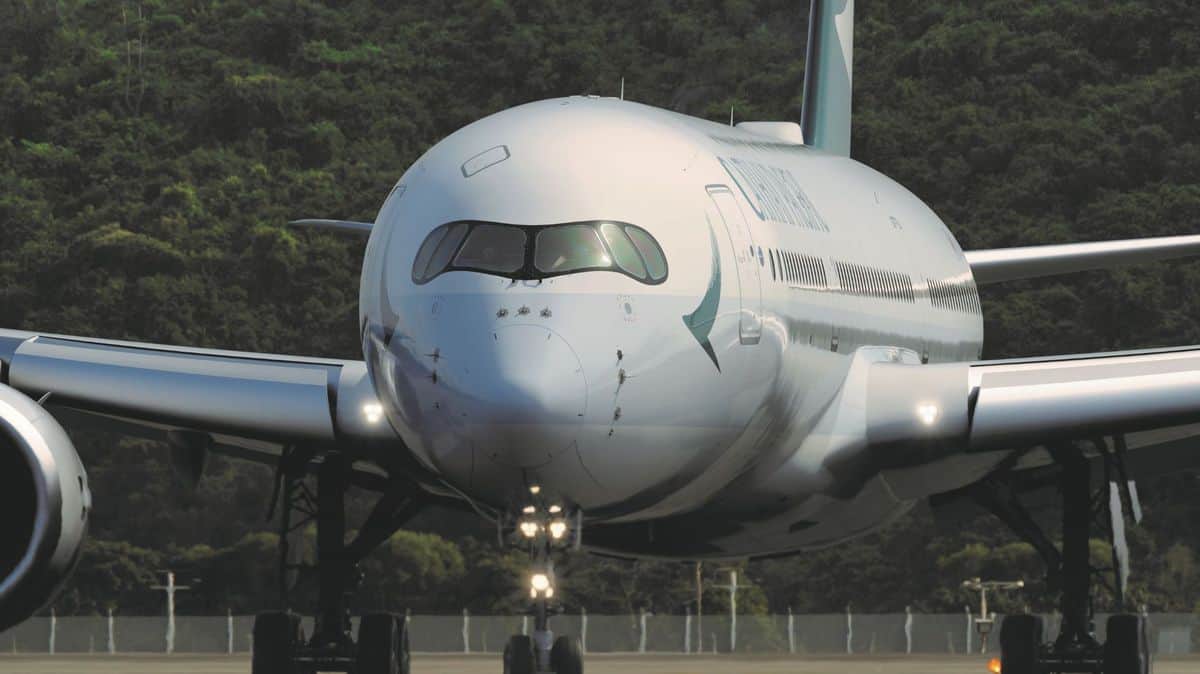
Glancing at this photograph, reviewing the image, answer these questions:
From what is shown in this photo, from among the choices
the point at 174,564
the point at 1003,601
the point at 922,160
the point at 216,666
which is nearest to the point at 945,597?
the point at 1003,601

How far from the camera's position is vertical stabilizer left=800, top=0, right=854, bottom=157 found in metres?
27.4

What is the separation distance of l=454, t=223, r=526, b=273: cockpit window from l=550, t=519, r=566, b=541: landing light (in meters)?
1.48

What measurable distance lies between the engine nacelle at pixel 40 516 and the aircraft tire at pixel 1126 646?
8802 millimetres

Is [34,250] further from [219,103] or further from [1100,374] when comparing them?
[1100,374]

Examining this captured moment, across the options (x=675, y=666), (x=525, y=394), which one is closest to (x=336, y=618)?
(x=525, y=394)

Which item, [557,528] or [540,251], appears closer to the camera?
[540,251]

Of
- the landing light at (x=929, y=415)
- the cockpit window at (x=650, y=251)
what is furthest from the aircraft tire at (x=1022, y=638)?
the cockpit window at (x=650, y=251)

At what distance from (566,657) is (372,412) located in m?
2.50

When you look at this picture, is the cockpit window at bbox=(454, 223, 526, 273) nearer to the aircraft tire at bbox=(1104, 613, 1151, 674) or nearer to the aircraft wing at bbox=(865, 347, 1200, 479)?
the aircraft wing at bbox=(865, 347, 1200, 479)

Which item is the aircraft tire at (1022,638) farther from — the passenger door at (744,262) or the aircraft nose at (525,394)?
the aircraft nose at (525,394)

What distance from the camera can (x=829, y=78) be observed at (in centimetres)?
2850

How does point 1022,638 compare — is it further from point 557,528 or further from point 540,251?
point 540,251

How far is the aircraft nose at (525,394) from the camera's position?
42.1 ft

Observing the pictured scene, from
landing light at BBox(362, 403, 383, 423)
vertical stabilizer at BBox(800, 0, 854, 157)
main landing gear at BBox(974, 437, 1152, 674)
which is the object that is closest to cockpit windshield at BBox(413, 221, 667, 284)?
landing light at BBox(362, 403, 383, 423)
